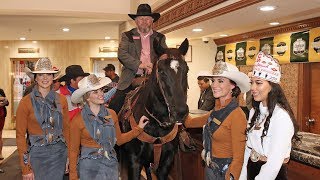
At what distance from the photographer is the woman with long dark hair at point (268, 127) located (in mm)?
2516

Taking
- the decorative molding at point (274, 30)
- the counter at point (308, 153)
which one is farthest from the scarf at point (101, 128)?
the decorative molding at point (274, 30)

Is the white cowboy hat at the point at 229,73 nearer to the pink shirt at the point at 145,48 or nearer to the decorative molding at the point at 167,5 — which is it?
the pink shirt at the point at 145,48

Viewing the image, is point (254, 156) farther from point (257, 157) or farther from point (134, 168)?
point (134, 168)

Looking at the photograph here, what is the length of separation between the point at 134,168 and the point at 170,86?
3.25ft

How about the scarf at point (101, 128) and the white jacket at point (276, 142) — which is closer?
the white jacket at point (276, 142)

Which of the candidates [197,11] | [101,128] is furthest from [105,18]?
[101,128]

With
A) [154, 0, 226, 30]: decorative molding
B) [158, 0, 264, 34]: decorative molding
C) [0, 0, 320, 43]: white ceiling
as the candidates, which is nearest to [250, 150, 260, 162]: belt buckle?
[158, 0, 264, 34]: decorative molding

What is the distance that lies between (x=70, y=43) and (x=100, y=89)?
1331cm

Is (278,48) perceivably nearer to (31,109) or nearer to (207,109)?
(207,109)

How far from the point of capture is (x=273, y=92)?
2.69 m

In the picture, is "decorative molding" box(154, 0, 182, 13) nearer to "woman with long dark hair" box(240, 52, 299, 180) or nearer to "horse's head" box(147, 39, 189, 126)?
"horse's head" box(147, 39, 189, 126)

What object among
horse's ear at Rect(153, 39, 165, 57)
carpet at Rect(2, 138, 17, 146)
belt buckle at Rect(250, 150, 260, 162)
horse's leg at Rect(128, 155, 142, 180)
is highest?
horse's ear at Rect(153, 39, 165, 57)

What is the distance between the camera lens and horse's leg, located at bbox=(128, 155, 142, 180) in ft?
12.8

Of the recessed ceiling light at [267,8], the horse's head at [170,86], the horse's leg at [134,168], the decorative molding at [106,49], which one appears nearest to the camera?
the horse's head at [170,86]
